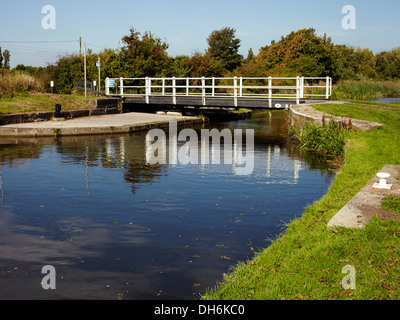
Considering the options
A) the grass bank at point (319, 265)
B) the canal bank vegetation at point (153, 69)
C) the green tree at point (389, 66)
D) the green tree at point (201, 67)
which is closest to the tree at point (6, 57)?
the canal bank vegetation at point (153, 69)

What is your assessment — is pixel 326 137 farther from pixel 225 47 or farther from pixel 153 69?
pixel 225 47

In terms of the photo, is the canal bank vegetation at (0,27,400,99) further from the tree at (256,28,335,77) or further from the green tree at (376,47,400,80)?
the green tree at (376,47,400,80)

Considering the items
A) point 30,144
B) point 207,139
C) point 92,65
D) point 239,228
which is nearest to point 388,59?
point 92,65

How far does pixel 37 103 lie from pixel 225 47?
1935 inches

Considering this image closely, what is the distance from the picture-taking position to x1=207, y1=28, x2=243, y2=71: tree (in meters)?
70.1

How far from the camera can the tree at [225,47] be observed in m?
70.1

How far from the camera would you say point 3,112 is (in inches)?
886

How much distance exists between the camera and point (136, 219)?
26.5ft

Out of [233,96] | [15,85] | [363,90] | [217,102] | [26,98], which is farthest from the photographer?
[363,90]

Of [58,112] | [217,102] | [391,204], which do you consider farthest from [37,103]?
[391,204]

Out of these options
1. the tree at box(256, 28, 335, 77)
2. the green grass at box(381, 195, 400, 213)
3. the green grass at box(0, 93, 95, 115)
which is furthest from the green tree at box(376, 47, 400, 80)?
the green grass at box(381, 195, 400, 213)

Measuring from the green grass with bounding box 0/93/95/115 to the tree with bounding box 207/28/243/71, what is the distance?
44125mm
